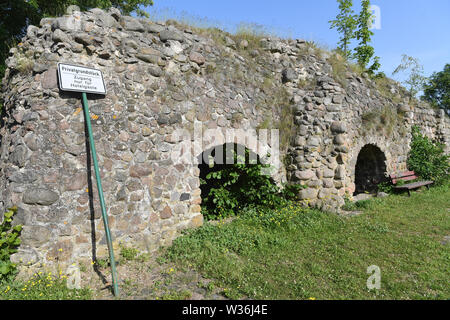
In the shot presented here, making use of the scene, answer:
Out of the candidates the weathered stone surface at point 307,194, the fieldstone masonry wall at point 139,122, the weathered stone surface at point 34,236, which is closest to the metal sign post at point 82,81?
the fieldstone masonry wall at point 139,122

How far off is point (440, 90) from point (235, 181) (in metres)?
26.4

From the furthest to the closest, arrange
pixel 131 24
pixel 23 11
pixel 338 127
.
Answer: pixel 23 11 → pixel 338 127 → pixel 131 24

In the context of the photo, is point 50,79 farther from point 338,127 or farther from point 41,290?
point 338,127

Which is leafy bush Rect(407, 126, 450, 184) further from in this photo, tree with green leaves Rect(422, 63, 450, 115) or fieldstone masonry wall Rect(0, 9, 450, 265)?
Answer: tree with green leaves Rect(422, 63, 450, 115)

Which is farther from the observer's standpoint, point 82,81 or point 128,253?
point 128,253

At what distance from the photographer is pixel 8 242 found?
3.35 metres

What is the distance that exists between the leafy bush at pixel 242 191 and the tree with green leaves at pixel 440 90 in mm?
23597

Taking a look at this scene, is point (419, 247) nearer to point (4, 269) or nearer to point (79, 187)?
point (79, 187)

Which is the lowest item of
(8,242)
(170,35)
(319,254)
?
(319,254)

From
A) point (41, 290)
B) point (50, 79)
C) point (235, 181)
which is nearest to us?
point (41, 290)

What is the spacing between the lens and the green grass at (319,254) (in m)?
3.39

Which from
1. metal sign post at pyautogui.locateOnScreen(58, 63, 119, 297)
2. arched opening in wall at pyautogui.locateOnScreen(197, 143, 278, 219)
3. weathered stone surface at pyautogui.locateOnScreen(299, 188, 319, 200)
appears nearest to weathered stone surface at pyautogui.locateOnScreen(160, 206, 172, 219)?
metal sign post at pyautogui.locateOnScreen(58, 63, 119, 297)

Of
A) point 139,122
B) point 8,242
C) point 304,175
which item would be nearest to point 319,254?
point 304,175

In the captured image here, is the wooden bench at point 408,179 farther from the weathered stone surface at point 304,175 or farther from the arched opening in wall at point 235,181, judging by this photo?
the arched opening in wall at point 235,181
